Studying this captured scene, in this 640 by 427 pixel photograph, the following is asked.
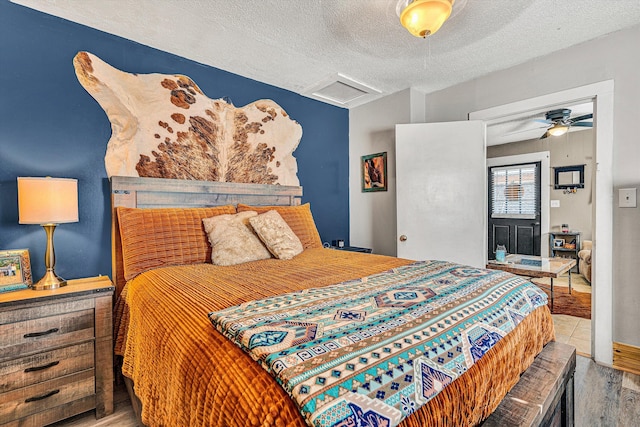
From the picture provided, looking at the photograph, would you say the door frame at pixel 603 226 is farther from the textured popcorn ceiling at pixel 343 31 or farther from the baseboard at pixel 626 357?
the textured popcorn ceiling at pixel 343 31

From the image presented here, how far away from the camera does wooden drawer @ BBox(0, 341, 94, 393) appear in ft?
4.76

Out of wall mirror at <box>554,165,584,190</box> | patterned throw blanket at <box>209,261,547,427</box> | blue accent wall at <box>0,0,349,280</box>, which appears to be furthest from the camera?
wall mirror at <box>554,165,584,190</box>

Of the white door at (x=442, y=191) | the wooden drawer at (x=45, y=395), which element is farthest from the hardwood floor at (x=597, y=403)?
the white door at (x=442, y=191)

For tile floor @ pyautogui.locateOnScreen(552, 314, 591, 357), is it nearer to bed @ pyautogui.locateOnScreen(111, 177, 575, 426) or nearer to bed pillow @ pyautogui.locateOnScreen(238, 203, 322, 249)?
bed @ pyautogui.locateOnScreen(111, 177, 575, 426)

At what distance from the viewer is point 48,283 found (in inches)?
66.0

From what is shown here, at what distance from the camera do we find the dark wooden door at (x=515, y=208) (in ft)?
18.3

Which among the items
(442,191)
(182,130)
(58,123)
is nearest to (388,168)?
(442,191)

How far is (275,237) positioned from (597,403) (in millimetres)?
2266

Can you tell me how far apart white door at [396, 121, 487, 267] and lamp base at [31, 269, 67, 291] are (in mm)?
2747

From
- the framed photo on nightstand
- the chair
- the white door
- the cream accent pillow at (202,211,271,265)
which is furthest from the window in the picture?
the framed photo on nightstand

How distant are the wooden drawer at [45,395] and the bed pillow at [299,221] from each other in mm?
1492

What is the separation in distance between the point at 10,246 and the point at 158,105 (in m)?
1.36

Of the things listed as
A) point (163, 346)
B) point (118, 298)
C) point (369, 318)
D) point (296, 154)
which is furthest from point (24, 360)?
point (296, 154)

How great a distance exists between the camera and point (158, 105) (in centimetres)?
238
